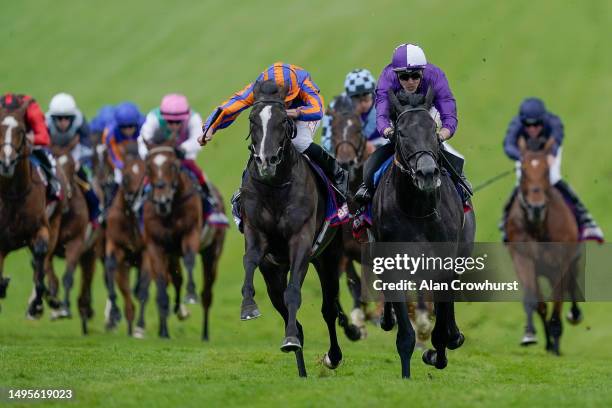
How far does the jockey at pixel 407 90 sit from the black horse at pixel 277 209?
0.66m

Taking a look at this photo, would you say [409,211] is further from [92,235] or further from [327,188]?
[92,235]

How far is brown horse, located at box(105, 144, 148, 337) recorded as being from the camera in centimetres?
2081

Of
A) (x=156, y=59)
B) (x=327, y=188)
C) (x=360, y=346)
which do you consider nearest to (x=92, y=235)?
Result: (x=360, y=346)

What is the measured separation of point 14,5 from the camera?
67.8 metres

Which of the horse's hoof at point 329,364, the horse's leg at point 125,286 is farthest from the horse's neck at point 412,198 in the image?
the horse's leg at point 125,286

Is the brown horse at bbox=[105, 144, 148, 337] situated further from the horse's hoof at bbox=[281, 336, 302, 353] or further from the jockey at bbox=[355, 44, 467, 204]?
the horse's hoof at bbox=[281, 336, 302, 353]

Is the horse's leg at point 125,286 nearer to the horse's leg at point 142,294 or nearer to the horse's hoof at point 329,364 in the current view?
the horse's leg at point 142,294

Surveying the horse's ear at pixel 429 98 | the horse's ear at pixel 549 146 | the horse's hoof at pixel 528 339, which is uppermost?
the horse's ear at pixel 549 146

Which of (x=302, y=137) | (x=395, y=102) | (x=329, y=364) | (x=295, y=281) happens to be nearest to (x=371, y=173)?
(x=302, y=137)

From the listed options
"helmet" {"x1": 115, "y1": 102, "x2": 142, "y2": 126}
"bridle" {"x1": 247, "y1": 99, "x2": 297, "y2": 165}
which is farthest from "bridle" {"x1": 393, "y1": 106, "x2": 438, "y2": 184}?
"helmet" {"x1": 115, "y1": 102, "x2": 142, "y2": 126}

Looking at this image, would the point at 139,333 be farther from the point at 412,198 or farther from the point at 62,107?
the point at 412,198

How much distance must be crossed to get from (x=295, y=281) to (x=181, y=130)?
28.8ft

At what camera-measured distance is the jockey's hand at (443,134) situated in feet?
37.6

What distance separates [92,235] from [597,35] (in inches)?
1048
